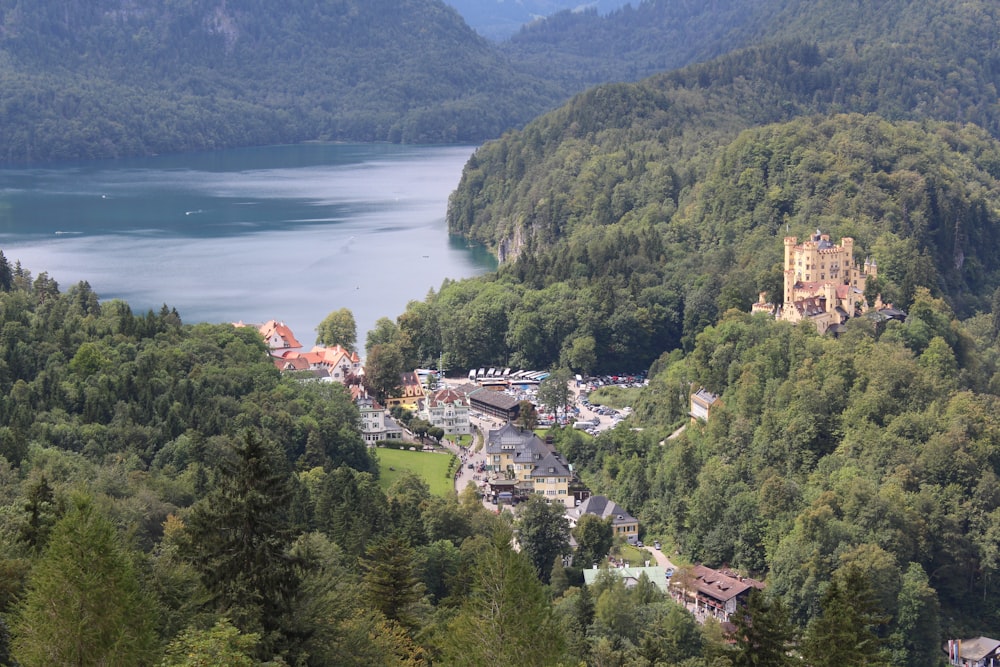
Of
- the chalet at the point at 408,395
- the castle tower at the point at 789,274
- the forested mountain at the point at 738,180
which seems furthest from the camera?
the forested mountain at the point at 738,180

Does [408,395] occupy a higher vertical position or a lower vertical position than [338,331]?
lower

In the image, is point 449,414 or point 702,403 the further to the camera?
point 449,414

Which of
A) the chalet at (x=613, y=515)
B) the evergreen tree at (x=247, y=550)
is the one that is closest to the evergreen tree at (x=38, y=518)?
the evergreen tree at (x=247, y=550)

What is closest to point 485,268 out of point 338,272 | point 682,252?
point 338,272

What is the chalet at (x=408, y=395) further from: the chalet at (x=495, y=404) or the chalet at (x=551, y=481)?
the chalet at (x=551, y=481)

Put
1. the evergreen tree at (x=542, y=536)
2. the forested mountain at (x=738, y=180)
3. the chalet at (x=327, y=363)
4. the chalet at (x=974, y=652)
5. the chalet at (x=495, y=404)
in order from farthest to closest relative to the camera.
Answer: the forested mountain at (x=738, y=180) → the chalet at (x=327, y=363) → the chalet at (x=495, y=404) → the evergreen tree at (x=542, y=536) → the chalet at (x=974, y=652)

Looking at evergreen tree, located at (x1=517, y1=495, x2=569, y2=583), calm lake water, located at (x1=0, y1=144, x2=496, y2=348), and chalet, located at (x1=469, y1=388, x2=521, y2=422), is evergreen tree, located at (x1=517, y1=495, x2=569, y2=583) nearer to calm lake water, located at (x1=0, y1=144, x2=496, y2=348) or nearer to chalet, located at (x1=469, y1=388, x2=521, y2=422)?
chalet, located at (x1=469, y1=388, x2=521, y2=422)

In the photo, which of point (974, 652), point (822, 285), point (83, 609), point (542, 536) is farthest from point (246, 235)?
point (83, 609)

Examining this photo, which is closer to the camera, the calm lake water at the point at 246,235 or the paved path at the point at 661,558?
the paved path at the point at 661,558

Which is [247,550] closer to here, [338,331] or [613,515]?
[613,515]
